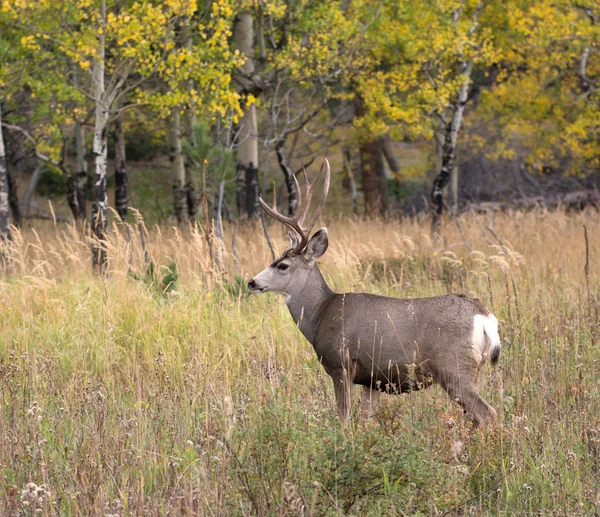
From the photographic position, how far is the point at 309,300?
578cm

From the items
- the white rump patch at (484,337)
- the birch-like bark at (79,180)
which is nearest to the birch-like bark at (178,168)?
the birch-like bark at (79,180)

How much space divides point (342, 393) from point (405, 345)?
0.52m

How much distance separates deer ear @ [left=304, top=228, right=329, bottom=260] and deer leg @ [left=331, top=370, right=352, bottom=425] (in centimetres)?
101

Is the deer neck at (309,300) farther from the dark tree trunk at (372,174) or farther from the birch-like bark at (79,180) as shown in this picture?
the dark tree trunk at (372,174)

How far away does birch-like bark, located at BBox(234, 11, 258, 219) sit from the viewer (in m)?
16.8

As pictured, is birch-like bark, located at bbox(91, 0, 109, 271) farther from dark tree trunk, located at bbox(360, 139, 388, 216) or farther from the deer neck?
dark tree trunk, located at bbox(360, 139, 388, 216)

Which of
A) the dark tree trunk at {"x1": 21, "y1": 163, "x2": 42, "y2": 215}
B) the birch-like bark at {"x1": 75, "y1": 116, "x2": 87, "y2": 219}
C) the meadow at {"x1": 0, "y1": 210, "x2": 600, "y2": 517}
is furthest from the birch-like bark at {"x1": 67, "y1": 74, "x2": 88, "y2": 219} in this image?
the meadow at {"x1": 0, "y1": 210, "x2": 600, "y2": 517}

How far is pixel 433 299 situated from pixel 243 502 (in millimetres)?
2054

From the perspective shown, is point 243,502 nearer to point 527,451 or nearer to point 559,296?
point 527,451

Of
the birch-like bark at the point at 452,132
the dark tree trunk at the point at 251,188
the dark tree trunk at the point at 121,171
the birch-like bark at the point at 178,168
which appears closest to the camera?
the birch-like bark at the point at 452,132

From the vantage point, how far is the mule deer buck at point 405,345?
4898mm

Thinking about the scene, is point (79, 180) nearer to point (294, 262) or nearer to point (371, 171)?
point (371, 171)

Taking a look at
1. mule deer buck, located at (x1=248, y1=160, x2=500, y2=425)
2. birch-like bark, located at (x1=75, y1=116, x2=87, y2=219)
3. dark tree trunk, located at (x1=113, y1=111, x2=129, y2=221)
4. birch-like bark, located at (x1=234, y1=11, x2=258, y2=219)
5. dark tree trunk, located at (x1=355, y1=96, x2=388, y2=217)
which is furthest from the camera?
dark tree trunk, located at (x1=355, y1=96, x2=388, y2=217)

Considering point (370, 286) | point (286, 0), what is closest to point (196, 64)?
point (370, 286)
